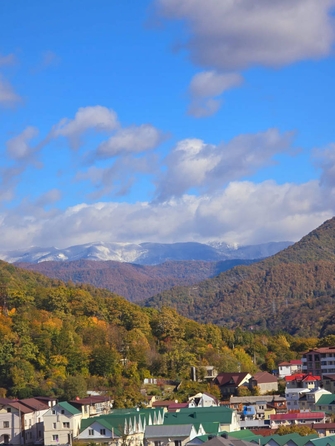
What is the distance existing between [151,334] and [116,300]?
593 cm

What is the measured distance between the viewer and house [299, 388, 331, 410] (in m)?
53.2

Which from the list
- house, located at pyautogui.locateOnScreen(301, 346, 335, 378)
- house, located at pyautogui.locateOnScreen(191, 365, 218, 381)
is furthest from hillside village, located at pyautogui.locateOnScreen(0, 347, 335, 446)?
house, located at pyautogui.locateOnScreen(301, 346, 335, 378)

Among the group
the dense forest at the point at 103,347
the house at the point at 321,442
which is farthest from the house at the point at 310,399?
the house at the point at 321,442

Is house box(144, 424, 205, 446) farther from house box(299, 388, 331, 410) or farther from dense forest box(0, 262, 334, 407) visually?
house box(299, 388, 331, 410)

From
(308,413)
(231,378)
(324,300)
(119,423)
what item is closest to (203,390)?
(231,378)

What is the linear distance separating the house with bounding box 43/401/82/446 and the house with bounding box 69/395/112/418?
4.88 ft

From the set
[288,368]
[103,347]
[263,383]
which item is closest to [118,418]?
[103,347]

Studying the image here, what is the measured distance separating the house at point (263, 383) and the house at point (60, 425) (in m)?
17.5

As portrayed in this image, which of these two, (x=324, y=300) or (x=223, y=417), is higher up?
(x=324, y=300)

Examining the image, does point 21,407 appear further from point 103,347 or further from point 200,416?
point 103,347

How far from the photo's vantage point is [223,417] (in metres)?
46.7

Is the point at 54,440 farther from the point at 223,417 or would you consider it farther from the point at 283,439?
the point at 283,439

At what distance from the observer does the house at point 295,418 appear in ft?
158

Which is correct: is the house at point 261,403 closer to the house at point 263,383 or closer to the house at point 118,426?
the house at point 263,383
